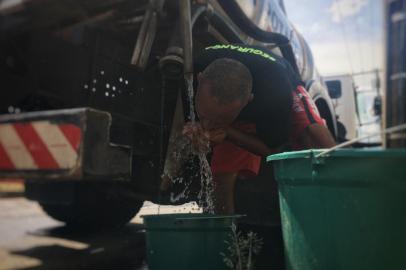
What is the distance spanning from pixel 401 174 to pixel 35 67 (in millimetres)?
1694

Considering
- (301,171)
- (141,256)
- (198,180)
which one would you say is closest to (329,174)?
(301,171)

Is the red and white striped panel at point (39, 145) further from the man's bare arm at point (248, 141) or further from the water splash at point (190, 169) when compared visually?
the man's bare arm at point (248, 141)

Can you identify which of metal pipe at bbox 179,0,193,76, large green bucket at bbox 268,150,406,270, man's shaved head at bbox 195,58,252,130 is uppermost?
metal pipe at bbox 179,0,193,76

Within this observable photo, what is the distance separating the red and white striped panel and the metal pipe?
614 millimetres

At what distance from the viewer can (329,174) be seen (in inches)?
42.9

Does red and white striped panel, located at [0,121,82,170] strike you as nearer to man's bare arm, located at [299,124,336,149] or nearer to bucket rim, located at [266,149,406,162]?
bucket rim, located at [266,149,406,162]

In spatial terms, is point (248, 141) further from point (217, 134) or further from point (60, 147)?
point (60, 147)

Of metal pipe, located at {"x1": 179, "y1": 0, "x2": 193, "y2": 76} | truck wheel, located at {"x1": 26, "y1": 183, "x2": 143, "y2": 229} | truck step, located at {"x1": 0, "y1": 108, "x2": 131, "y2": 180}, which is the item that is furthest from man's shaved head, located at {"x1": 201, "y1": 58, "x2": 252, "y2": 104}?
truck wheel, located at {"x1": 26, "y1": 183, "x2": 143, "y2": 229}

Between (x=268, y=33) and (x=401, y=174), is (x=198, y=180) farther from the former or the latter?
(x=401, y=174)

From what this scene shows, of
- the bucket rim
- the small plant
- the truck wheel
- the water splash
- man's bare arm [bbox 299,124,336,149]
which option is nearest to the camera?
the bucket rim

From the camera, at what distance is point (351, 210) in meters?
1.05

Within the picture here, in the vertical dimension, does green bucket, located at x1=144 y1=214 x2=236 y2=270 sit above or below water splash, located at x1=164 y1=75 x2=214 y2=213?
below

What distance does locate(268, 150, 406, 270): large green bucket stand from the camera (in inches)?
39.9

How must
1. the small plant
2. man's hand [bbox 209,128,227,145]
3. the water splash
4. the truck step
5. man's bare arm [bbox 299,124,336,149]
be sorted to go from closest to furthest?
the truck step < the small plant < man's hand [bbox 209,128,227,145] < the water splash < man's bare arm [bbox 299,124,336,149]
